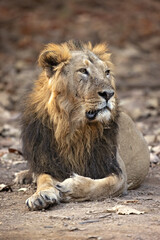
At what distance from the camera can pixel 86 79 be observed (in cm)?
532

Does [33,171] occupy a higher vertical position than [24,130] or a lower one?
lower

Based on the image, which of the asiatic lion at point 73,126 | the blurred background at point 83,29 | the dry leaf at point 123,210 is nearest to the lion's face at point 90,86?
the asiatic lion at point 73,126

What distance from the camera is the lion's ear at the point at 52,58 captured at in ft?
18.0

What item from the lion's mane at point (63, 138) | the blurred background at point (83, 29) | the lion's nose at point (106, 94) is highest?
the blurred background at point (83, 29)

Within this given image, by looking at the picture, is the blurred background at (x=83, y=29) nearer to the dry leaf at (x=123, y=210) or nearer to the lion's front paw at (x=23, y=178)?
the lion's front paw at (x=23, y=178)

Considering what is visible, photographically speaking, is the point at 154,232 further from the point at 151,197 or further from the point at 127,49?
the point at 127,49

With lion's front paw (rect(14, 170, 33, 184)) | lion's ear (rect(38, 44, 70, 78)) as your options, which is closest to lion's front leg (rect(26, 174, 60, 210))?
lion's ear (rect(38, 44, 70, 78))

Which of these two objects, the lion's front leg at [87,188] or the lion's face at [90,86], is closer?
the lion's front leg at [87,188]

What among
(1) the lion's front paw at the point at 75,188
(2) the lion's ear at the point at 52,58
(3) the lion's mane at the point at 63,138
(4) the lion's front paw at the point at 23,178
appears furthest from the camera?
(4) the lion's front paw at the point at 23,178

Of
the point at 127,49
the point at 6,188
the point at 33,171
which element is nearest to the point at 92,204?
the point at 33,171

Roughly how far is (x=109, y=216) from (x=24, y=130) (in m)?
1.61

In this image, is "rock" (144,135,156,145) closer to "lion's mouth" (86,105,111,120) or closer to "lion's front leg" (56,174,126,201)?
"lion's front leg" (56,174,126,201)

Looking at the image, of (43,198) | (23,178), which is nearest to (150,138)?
(23,178)

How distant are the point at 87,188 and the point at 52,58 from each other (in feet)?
4.16
